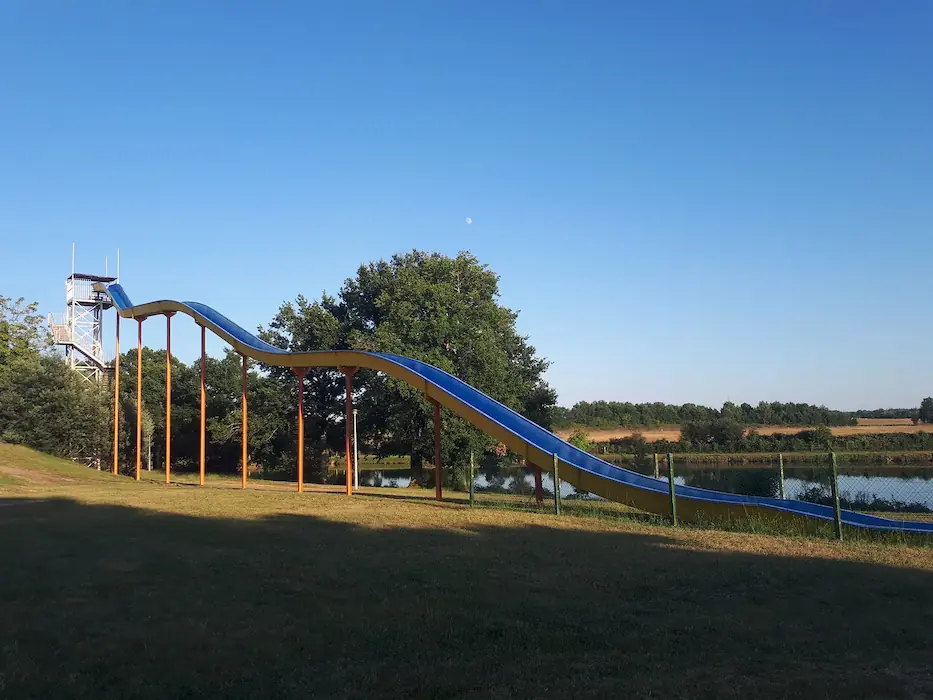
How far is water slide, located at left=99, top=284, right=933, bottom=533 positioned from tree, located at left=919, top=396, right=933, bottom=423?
281 ft

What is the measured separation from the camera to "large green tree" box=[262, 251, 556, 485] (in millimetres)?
41656

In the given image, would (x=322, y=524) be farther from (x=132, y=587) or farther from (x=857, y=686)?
(x=857, y=686)

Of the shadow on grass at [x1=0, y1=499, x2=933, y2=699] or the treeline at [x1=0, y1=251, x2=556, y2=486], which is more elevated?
the treeline at [x1=0, y1=251, x2=556, y2=486]

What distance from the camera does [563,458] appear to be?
21.2 m

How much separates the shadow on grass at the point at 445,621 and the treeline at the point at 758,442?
158ft

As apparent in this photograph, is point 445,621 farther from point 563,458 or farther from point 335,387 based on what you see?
point 335,387

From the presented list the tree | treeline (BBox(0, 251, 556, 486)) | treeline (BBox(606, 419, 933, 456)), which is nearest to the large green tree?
treeline (BBox(0, 251, 556, 486))

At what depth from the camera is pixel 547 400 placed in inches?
2018

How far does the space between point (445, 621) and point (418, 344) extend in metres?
34.6

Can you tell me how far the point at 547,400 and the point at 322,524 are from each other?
36.5 metres

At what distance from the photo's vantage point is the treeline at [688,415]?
98.2 m

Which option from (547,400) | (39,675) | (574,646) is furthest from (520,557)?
(547,400)

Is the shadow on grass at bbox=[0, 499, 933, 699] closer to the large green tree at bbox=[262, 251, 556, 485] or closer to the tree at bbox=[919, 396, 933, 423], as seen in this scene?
the large green tree at bbox=[262, 251, 556, 485]

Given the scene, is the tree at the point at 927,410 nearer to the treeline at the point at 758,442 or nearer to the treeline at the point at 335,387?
the treeline at the point at 758,442
